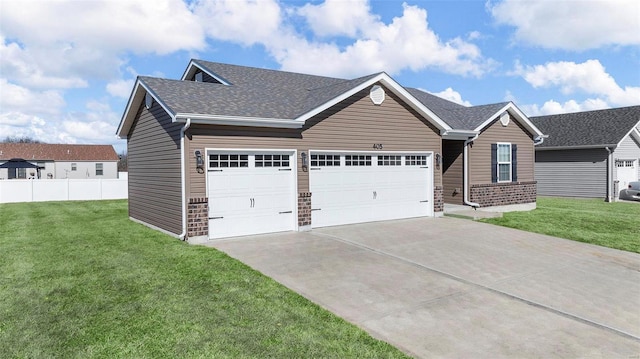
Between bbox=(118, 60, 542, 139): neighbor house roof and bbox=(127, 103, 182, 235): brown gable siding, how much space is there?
0.67 metres

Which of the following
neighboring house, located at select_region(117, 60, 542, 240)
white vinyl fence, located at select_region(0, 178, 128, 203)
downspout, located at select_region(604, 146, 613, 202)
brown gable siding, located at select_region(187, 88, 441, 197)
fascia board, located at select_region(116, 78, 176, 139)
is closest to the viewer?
brown gable siding, located at select_region(187, 88, 441, 197)

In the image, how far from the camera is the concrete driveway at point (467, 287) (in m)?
4.70

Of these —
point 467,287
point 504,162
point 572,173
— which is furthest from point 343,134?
point 572,173

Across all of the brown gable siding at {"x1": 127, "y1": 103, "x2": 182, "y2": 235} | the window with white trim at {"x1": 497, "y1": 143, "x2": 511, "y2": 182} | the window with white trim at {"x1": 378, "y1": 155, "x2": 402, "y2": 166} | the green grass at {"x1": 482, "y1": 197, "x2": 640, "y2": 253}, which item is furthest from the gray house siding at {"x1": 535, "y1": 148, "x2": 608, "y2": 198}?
the brown gable siding at {"x1": 127, "y1": 103, "x2": 182, "y2": 235}

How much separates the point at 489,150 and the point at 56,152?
1893 inches

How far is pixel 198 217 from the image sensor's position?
10117 mm

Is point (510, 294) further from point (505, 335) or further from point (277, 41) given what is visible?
point (277, 41)

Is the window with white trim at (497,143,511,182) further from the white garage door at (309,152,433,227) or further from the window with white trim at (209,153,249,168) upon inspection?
the window with white trim at (209,153,249,168)

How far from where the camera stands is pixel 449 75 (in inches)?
952

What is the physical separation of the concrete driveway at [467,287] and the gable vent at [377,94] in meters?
4.38

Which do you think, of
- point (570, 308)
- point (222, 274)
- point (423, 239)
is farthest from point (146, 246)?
point (570, 308)

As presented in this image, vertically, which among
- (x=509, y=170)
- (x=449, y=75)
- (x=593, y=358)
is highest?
(x=449, y=75)

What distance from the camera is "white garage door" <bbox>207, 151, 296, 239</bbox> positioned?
10.4 meters

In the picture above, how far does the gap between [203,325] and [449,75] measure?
2284cm
